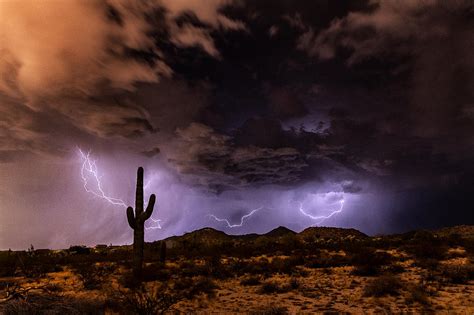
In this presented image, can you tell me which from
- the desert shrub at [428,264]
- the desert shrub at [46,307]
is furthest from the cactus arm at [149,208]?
the desert shrub at [428,264]

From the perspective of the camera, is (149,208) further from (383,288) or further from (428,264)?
(428,264)

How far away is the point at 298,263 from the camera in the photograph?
1551 cm

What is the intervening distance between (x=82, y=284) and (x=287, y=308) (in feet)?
27.5

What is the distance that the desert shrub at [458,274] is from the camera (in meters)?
10.2

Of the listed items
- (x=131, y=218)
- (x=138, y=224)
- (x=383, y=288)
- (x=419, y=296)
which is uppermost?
(x=131, y=218)

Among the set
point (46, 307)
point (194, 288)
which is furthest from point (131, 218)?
point (46, 307)

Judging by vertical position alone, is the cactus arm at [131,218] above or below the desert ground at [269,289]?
above

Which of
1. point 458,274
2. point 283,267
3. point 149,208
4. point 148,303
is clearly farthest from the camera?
point 149,208

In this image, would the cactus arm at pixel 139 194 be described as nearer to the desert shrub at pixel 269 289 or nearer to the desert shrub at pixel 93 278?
the desert shrub at pixel 93 278

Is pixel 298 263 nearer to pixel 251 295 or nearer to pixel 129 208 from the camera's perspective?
pixel 251 295

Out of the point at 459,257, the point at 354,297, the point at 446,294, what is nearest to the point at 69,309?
the point at 354,297

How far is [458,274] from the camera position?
10.4m

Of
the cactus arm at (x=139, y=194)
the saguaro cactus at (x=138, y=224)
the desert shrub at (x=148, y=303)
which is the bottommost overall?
the desert shrub at (x=148, y=303)

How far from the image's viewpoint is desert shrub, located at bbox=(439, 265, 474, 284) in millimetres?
10203
